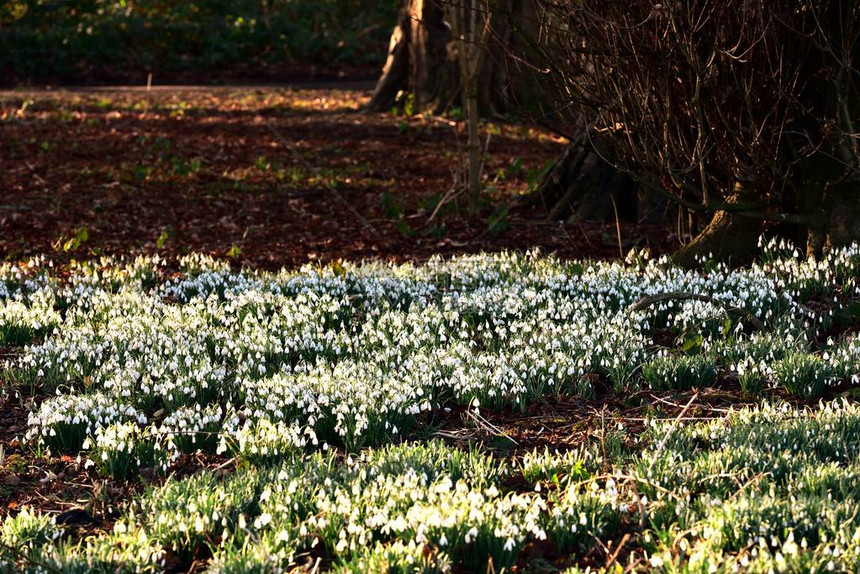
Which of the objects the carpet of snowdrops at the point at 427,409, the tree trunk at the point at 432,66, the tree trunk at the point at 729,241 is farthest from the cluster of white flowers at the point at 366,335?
the tree trunk at the point at 432,66

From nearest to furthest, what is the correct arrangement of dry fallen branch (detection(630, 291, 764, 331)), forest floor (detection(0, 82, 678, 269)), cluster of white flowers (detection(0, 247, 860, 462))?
cluster of white flowers (detection(0, 247, 860, 462)) < dry fallen branch (detection(630, 291, 764, 331)) < forest floor (detection(0, 82, 678, 269))

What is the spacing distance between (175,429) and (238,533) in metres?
1.22

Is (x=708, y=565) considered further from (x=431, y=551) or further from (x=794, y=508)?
(x=431, y=551)

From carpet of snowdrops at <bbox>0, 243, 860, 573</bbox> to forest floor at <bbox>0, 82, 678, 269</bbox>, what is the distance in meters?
1.38

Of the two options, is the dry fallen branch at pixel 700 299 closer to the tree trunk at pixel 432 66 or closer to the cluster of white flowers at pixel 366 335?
the cluster of white flowers at pixel 366 335

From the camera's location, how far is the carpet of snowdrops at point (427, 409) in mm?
3355

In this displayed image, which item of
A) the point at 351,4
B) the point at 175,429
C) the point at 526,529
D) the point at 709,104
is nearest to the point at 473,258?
the point at 709,104

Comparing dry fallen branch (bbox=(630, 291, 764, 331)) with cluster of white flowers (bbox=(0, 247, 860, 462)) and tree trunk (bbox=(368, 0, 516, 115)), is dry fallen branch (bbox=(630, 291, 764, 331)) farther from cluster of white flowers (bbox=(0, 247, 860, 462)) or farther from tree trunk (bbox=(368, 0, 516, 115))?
tree trunk (bbox=(368, 0, 516, 115))

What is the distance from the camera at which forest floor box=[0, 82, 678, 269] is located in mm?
9055

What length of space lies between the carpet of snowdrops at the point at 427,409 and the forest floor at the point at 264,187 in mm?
1375

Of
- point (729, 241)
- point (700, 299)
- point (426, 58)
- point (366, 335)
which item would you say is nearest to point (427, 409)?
point (366, 335)

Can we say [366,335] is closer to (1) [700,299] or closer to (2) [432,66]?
(1) [700,299]

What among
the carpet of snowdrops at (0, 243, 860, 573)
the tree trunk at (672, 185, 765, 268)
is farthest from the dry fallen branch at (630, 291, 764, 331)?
the tree trunk at (672, 185, 765, 268)

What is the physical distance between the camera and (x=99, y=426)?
4410 millimetres
